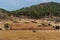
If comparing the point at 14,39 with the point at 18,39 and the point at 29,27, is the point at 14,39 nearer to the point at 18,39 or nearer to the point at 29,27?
the point at 18,39

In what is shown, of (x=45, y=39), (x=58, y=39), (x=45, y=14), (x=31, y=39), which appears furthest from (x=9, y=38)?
(x=45, y=14)

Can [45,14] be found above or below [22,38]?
below

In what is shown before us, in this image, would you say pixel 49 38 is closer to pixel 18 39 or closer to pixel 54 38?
pixel 54 38

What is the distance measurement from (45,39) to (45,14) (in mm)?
70098

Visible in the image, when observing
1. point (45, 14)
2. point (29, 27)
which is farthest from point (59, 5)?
point (29, 27)

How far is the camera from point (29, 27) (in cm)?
1977

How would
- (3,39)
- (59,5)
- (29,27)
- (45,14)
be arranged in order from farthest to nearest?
(59,5) → (45,14) → (29,27) → (3,39)

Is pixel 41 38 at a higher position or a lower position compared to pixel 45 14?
higher

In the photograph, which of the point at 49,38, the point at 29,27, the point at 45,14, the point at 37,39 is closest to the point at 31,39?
the point at 37,39

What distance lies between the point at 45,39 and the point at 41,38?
373mm

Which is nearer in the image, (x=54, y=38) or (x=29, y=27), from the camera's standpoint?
(x=54, y=38)

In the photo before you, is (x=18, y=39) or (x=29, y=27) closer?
(x=18, y=39)

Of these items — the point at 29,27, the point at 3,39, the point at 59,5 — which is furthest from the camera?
the point at 59,5

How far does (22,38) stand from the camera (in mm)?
13469
